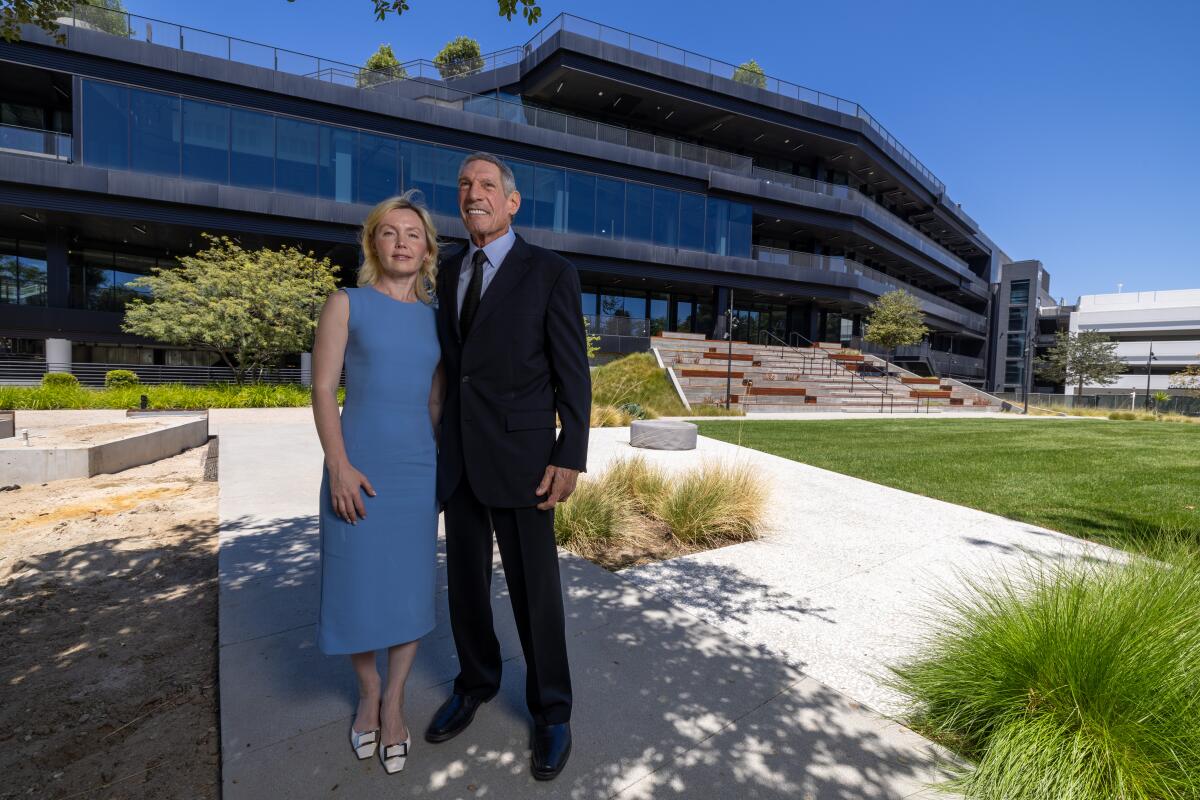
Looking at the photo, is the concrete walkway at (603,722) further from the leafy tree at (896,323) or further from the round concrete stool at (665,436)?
the leafy tree at (896,323)

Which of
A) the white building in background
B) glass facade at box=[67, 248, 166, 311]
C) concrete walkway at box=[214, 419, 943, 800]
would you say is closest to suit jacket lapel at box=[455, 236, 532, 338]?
concrete walkway at box=[214, 419, 943, 800]

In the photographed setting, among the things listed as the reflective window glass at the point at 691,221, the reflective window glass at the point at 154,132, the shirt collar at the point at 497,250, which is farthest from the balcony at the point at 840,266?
the shirt collar at the point at 497,250

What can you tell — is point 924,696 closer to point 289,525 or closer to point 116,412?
point 289,525

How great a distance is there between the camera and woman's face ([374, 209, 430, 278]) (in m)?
2.19

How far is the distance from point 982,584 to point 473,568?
145 inches

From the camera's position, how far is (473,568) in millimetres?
2395

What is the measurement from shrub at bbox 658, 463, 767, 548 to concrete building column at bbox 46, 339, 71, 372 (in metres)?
24.8

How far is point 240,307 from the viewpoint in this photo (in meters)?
Result: 18.7

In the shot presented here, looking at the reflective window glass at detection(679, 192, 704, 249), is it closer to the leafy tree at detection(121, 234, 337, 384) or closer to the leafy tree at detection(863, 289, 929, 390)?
the leafy tree at detection(863, 289, 929, 390)

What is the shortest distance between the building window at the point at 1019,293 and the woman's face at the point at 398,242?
8049cm

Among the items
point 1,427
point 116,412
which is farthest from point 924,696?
point 116,412

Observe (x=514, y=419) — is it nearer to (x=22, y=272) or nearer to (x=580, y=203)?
(x=580, y=203)

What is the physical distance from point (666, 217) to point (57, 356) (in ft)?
88.4

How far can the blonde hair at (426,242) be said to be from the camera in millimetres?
2217
